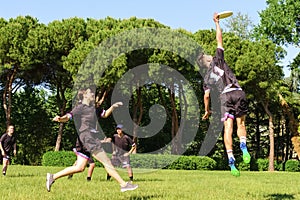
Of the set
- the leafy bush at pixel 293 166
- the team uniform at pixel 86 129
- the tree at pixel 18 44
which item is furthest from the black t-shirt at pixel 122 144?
the leafy bush at pixel 293 166

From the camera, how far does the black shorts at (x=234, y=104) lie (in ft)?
29.8

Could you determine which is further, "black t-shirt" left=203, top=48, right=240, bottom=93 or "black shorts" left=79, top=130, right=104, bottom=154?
"black t-shirt" left=203, top=48, right=240, bottom=93

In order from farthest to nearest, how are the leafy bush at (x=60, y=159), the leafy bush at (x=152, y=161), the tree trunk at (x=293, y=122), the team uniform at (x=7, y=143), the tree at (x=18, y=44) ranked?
the tree trunk at (x=293, y=122)
the tree at (x=18, y=44)
the leafy bush at (x=152, y=161)
the leafy bush at (x=60, y=159)
the team uniform at (x=7, y=143)

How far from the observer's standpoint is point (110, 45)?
32.5 metres

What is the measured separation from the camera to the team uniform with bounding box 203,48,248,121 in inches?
358

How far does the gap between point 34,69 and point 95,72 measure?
9.59m

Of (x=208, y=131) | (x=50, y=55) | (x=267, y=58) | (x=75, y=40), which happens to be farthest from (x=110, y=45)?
(x=208, y=131)

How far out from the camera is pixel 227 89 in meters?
9.20

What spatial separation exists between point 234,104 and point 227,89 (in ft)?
1.17

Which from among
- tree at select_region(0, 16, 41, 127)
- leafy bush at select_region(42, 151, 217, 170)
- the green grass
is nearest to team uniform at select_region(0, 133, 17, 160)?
the green grass

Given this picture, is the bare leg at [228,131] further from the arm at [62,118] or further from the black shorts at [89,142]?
the arm at [62,118]

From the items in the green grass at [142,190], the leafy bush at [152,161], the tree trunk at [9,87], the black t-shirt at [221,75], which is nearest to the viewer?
the black t-shirt at [221,75]

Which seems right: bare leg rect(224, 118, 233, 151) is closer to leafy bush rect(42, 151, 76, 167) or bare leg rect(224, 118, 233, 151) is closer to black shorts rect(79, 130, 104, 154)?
black shorts rect(79, 130, 104, 154)

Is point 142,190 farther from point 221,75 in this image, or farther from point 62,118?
point 221,75
